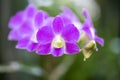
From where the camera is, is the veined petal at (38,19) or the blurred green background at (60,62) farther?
the blurred green background at (60,62)

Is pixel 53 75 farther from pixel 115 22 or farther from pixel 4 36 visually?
pixel 115 22

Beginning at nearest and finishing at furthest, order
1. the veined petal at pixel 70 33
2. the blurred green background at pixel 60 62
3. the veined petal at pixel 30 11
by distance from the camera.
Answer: the veined petal at pixel 70 33 < the veined petal at pixel 30 11 < the blurred green background at pixel 60 62

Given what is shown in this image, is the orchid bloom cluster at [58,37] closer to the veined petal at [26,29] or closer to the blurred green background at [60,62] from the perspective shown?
the veined petal at [26,29]

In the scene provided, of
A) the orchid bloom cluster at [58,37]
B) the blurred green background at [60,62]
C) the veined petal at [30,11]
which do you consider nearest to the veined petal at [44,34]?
the orchid bloom cluster at [58,37]

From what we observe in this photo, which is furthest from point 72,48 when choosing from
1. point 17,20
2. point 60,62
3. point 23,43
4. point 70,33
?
point 60,62

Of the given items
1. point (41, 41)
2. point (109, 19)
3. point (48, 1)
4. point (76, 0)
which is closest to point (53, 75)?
point (48, 1)

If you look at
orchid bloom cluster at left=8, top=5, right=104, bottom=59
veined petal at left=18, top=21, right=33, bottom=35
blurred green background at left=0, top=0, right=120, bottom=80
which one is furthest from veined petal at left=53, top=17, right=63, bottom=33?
blurred green background at left=0, top=0, right=120, bottom=80

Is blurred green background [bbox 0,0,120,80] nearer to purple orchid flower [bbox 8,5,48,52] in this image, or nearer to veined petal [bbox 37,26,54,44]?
purple orchid flower [bbox 8,5,48,52]
